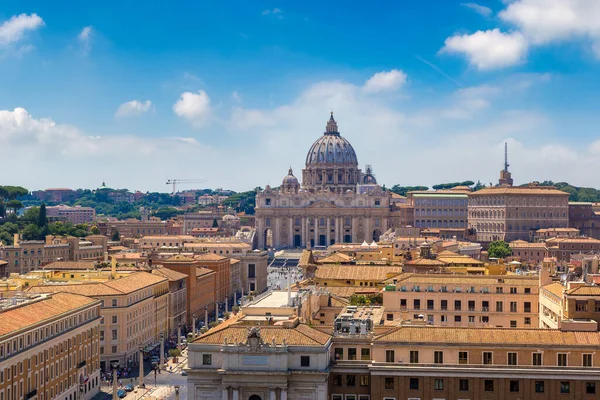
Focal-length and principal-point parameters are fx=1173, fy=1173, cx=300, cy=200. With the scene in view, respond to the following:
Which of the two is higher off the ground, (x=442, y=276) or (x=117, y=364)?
(x=442, y=276)

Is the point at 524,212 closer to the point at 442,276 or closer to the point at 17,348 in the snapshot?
the point at 442,276

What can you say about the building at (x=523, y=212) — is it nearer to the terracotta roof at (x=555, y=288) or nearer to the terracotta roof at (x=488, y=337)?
the terracotta roof at (x=555, y=288)

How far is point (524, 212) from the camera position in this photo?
189m

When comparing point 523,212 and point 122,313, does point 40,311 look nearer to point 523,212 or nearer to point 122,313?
point 122,313

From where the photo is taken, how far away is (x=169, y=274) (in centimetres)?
8712

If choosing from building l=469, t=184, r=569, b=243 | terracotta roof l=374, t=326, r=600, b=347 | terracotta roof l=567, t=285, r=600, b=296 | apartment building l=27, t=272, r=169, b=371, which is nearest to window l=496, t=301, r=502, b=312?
terracotta roof l=567, t=285, r=600, b=296

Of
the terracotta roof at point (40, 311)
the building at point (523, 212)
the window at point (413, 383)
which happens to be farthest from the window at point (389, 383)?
the building at point (523, 212)

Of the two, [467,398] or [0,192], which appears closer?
[467,398]

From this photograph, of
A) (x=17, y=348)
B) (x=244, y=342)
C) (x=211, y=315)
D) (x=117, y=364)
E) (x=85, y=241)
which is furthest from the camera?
(x=85, y=241)

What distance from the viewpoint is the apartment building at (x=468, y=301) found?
57.8m

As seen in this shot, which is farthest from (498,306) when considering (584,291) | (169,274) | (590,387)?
(169,274)

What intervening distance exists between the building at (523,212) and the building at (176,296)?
103569mm

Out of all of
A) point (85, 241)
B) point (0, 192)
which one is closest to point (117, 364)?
point (85, 241)

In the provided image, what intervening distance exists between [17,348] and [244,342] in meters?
14.9
